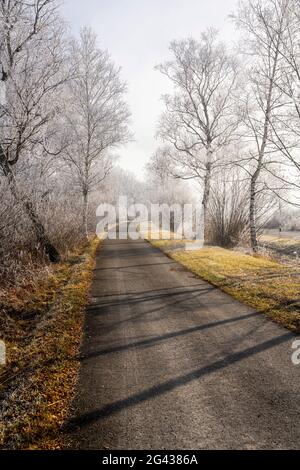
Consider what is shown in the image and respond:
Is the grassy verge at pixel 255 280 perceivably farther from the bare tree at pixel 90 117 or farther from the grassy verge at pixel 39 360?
the bare tree at pixel 90 117

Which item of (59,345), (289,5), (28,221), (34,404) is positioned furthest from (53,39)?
(34,404)

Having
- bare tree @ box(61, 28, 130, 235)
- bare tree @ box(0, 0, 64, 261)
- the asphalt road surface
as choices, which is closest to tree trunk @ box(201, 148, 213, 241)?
bare tree @ box(61, 28, 130, 235)

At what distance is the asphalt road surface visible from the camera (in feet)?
11.0

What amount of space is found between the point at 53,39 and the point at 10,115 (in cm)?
337

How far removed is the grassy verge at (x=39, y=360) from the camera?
356 cm

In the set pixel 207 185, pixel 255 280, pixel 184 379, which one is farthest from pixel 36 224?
pixel 207 185

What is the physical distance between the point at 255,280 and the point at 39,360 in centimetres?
640

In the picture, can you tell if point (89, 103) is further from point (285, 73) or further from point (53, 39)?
point (285, 73)

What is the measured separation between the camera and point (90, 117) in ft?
68.2

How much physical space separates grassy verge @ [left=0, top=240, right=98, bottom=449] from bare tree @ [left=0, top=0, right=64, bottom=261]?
3058 mm

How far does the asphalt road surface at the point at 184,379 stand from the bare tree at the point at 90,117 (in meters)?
15.0

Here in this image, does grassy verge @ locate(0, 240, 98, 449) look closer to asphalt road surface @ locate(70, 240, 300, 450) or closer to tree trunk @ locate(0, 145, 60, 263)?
asphalt road surface @ locate(70, 240, 300, 450)

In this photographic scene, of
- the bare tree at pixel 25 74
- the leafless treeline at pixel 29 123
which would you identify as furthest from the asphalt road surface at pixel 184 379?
the bare tree at pixel 25 74
